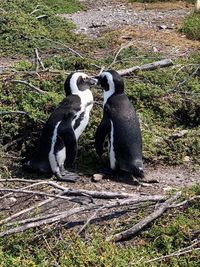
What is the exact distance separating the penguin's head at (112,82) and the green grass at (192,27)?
436 centimetres

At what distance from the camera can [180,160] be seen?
5457 millimetres

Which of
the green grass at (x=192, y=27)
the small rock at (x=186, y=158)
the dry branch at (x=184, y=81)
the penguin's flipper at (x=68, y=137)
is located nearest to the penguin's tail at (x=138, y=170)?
the penguin's flipper at (x=68, y=137)

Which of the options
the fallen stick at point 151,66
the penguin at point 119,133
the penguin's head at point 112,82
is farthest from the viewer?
the fallen stick at point 151,66

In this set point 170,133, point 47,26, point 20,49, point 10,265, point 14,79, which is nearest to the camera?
point 10,265

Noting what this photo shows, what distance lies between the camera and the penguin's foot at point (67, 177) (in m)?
4.96

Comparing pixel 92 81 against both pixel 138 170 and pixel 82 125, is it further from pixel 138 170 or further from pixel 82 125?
pixel 138 170

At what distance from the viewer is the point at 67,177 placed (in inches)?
196

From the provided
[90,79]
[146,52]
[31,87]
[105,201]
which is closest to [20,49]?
[146,52]

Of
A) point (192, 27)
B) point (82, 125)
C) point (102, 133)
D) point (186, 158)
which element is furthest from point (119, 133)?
point (192, 27)

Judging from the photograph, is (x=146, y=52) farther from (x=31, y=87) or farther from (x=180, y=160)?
(x=180, y=160)

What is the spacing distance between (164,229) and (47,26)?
6359 millimetres

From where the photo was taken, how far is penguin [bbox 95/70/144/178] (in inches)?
200

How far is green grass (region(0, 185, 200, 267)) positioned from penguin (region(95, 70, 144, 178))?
939 mm

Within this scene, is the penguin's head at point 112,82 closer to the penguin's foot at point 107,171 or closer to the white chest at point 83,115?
the white chest at point 83,115
